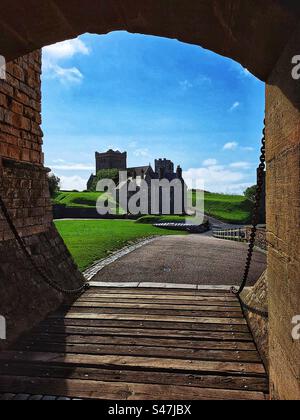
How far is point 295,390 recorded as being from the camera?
214 cm

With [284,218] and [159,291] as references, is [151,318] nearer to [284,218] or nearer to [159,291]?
[159,291]

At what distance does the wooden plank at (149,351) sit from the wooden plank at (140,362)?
0.09m

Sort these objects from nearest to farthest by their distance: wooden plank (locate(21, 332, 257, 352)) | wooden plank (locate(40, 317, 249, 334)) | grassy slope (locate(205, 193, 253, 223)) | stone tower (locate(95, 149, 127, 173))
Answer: wooden plank (locate(21, 332, 257, 352)), wooden plank (locate(40, 317, 249, 334)), grassy slope (locate(205, 193, 253, 223)), stone tower (locate(95, 149, 127, 173))

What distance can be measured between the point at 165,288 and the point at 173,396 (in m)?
3.99

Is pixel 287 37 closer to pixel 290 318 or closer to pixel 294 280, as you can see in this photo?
pixel 294 280

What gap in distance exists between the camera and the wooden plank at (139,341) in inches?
167

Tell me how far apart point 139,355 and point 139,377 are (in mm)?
518

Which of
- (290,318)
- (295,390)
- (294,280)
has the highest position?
(294,280)

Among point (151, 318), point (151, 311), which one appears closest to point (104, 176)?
point (151, 311)

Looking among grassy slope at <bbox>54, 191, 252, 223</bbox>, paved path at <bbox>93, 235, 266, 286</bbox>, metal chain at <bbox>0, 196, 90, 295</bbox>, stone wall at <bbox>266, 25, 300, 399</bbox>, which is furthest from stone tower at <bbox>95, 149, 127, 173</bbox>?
stone wall at <bbox>266, 25, 300, 399</bbox>

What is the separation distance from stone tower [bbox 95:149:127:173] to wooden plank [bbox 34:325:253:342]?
104m

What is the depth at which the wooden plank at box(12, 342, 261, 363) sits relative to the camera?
3.94 metres

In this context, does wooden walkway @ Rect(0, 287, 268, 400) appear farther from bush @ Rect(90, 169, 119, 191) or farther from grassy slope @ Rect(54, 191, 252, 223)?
bush @ Rect(90, 169, 119, 191)
